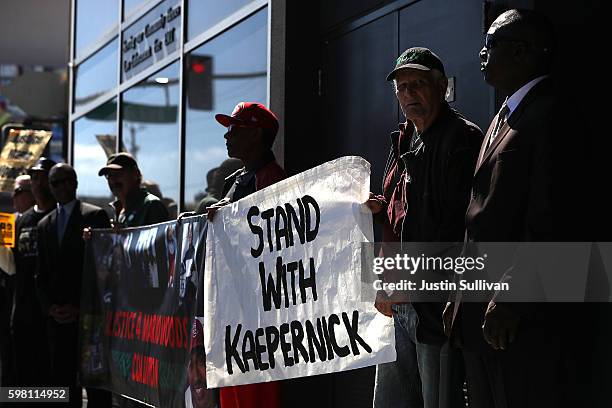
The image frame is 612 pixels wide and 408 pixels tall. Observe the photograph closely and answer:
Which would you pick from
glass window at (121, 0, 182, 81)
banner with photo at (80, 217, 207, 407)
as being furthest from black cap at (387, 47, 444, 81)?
glass window at (121, 0, 182, 81)

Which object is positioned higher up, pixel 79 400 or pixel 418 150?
pixel 418 150

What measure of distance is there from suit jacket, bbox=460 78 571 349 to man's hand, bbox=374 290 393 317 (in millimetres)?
570

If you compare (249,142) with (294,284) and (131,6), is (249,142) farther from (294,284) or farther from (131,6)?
(131,6)

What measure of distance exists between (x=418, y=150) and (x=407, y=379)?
3.12 ft

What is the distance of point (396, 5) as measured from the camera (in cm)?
571

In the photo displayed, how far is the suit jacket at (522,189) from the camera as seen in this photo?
332 cm

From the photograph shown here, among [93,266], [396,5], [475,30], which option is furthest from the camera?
[93,266]

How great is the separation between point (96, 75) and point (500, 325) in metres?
10.2

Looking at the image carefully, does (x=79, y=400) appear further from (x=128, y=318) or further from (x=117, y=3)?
(x=117, y=3)

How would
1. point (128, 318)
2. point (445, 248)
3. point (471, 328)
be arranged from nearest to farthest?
point (471, 328) → point (445, 248) → point (128, 318)

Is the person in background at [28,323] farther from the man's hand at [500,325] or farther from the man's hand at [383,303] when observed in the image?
the man's hand at [500,325]

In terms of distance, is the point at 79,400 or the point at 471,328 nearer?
the point at 471,328

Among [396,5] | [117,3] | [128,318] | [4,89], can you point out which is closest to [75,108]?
[117,3]

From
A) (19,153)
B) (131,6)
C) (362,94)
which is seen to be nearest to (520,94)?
(362,94)
